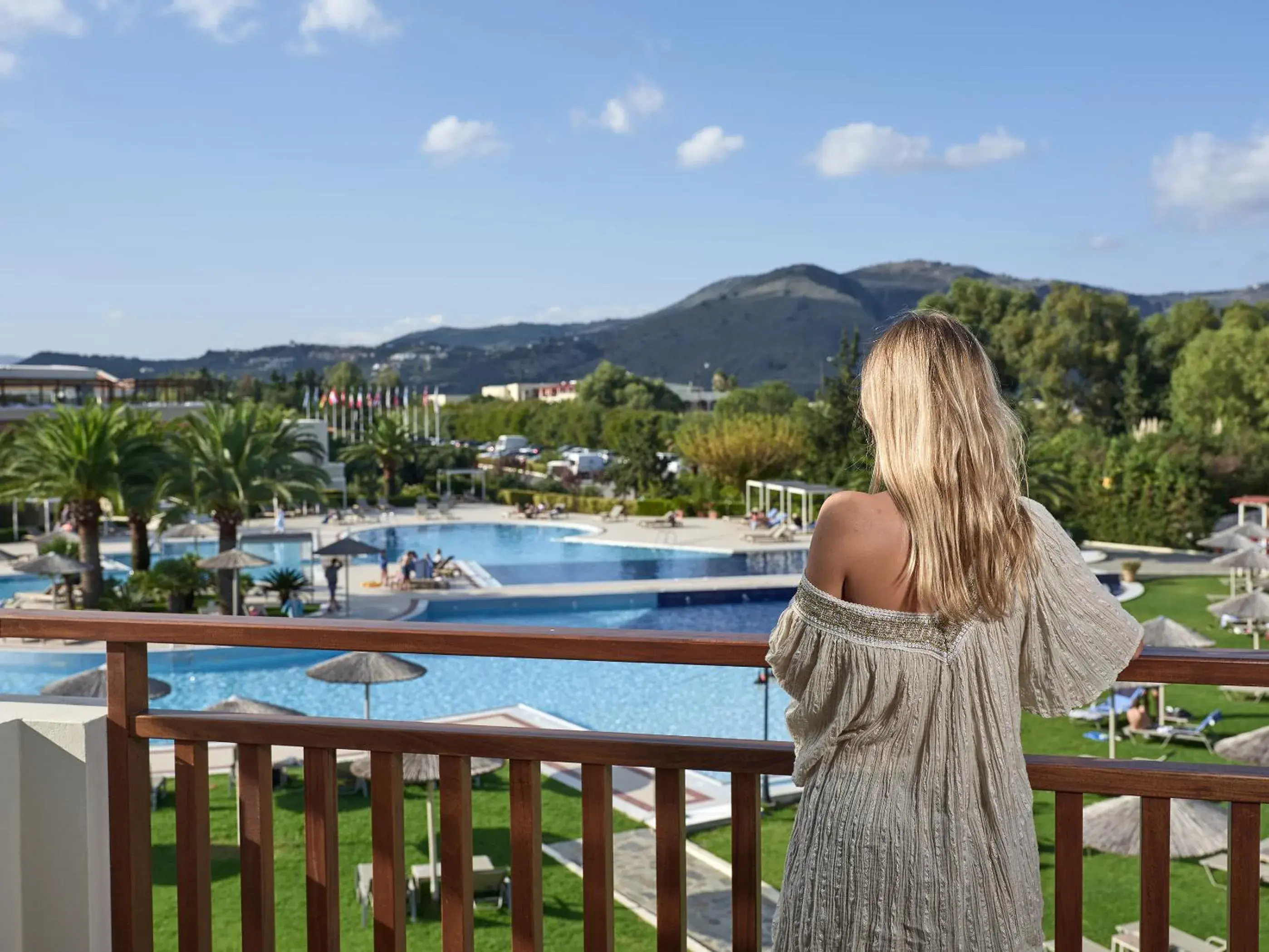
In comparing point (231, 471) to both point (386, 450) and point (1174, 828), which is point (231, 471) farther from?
point (386, 450)

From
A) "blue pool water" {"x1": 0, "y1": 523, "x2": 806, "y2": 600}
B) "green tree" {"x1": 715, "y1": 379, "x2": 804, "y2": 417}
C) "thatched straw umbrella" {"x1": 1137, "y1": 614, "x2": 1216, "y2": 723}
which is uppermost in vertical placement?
"green tree" {"x1": 715, "y1": 379, "x2": 804, "y2": 417}

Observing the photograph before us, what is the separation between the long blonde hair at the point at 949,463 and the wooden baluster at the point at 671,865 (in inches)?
26.9

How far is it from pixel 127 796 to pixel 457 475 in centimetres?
3803

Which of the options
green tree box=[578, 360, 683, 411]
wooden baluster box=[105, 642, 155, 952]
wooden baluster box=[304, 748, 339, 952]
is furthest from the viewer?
→ green tree box=[578, 360, 683, 411]

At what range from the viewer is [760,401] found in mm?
67875

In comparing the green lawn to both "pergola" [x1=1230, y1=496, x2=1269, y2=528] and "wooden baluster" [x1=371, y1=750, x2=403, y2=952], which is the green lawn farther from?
"pergola" [x1=1230, y1=496, x2=1269, y2=528]

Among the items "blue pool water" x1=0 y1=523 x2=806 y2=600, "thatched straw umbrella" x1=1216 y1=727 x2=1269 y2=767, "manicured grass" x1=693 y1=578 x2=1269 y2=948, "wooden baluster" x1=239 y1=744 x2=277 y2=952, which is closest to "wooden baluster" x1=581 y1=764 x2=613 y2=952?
"wooden baluster" x1=239 y1=744 x2=277 y2=952

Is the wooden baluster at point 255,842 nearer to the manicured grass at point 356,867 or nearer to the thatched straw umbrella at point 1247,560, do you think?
the manicured grass at point 356,867

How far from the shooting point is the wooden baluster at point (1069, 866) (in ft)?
6.14

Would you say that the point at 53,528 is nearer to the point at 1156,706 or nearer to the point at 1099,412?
the point at 1156,706

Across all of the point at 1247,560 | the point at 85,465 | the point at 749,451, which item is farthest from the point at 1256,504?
the point at 85,465

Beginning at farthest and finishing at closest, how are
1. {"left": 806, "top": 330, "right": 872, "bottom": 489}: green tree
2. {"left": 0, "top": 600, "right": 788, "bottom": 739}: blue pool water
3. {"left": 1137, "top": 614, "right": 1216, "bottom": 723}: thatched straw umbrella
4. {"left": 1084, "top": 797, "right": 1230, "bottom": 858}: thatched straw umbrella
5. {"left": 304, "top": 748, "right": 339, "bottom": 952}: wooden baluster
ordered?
{"left": 806, "top": 330, "right": 872, "bottom": 489}: green tree
{"left": 0, "top": 600, "right": 788, "bottom": 739}: blue pool water
{"left": 1137, "top": 614, "right": 1216, "bottom": 723}: thatched straw umbrella
{"left": 1084, "top": 797, "right": 1230, "bottom": 858}: thatched straw umbrella
{"left": 304, "top": 748, "right": 339, "bottom": 952}: wooden baluster

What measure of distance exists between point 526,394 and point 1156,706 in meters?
118

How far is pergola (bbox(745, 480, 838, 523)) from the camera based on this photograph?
28.3m
